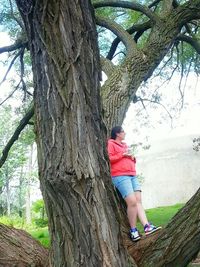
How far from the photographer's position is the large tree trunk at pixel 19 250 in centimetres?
281

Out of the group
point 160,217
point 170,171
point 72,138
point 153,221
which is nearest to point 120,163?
point 72,138

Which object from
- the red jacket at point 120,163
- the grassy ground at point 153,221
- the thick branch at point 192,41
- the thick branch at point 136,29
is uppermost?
the thick branch at point 136,29

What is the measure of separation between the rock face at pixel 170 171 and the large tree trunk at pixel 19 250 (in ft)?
45.9

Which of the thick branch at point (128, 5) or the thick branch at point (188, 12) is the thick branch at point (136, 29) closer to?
the thick branch at point (128, 5)

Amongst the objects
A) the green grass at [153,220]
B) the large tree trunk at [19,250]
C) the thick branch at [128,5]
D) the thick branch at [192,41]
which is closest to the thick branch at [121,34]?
the thick branch at [128,5]

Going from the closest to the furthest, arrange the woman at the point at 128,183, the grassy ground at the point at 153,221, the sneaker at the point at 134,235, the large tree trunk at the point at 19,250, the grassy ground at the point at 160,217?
the large tree trunk at the point at 19,250
the sneaker at the point at 134,235
the woman at the point at 128,183
the grassy ground at the point at 153,221
the grassy ground at the point at 160,217

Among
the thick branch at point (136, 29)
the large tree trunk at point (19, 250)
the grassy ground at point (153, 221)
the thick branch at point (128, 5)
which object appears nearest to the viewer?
the large tree trunk at point (19, 250)

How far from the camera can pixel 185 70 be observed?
7.44 m

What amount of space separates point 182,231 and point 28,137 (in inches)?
208

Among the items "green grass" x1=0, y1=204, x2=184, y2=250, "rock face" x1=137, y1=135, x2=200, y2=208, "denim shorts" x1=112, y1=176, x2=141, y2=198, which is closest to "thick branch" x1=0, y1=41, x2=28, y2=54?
"green grass" x1=0, y1=204, x2=184, y2=250

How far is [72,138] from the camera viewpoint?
2.34 metres

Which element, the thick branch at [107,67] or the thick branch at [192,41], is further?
the thick branch at [192,41]

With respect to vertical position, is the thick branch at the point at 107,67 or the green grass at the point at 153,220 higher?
the thick branch at the point at 107,67

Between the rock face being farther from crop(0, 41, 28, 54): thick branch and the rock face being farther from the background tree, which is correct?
the background tree
